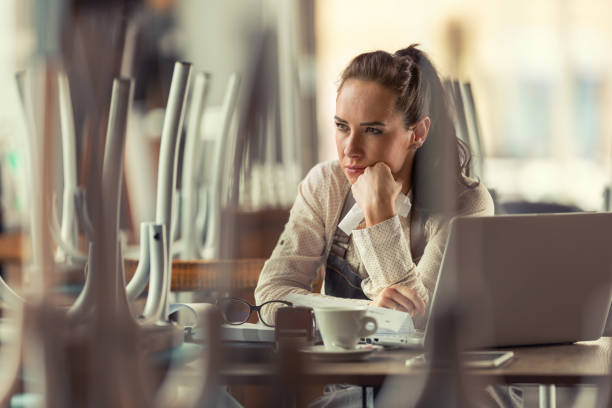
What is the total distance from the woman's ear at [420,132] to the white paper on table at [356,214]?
128 millimetres

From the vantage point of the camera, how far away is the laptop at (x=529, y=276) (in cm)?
90

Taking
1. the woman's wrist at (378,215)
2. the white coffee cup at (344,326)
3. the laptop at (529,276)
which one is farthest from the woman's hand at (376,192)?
the white coffee cup at (344,326)

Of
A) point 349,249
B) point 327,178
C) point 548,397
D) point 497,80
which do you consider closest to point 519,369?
point 548,397

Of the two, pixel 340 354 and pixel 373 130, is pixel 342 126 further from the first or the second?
pixel 340 354

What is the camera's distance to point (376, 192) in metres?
1.48

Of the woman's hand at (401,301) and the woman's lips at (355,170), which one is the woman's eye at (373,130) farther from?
the woman's hand at (401,301)

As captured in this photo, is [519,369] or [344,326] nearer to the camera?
[519,369]

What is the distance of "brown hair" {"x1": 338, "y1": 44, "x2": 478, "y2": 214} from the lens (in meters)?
1.58

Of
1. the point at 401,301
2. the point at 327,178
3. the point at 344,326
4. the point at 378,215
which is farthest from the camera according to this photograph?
the point at 327,178

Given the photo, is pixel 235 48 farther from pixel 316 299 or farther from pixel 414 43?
pixel 414 43

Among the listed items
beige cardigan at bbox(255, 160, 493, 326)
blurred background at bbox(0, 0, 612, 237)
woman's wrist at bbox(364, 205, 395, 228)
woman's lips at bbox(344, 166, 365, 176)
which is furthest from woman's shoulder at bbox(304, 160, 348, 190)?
blurred background at bbox(0, 0, 612, 237)

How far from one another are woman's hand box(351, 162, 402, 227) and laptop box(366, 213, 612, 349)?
0.42 m

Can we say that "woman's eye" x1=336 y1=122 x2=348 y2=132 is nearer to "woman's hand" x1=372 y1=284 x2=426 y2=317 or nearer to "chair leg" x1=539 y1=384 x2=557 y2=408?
"woman's hand" x1=372 y1=284 x2=426 y2=317

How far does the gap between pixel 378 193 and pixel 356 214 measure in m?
0.12
